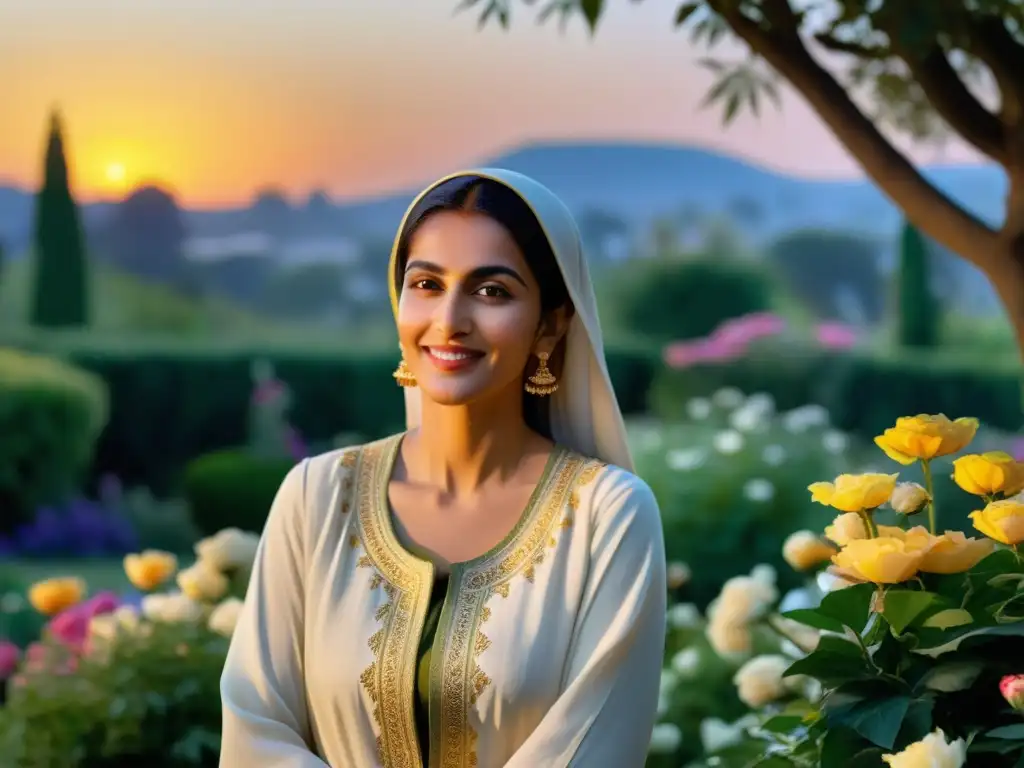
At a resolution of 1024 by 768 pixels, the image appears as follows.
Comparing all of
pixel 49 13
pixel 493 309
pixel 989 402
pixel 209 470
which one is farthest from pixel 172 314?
pixel 493 309

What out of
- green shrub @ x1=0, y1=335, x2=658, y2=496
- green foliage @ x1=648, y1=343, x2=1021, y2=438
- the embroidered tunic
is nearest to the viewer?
the embroidered tunic

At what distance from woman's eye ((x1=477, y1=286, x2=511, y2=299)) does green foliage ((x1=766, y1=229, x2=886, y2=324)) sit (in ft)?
26.1

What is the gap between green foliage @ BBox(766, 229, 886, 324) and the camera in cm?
978

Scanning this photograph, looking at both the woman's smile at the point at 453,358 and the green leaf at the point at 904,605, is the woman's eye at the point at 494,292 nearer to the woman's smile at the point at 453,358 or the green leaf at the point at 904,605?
the woman's smile at the point at 453,358

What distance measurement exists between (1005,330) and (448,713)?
327 inches

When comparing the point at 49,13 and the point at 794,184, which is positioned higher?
the point at 49,13

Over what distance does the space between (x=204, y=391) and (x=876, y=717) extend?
838 centimetres

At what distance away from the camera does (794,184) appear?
9836 millimetres

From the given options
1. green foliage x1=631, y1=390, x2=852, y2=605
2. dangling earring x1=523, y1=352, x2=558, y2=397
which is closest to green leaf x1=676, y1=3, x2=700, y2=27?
dangling earring x1=523, y1=352, x2=558, y2=397

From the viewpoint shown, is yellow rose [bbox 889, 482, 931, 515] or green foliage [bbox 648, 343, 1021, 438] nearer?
yellow rose [bbox 889, 482, 931, 515]

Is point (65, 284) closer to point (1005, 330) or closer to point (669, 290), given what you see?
point (669, 290)

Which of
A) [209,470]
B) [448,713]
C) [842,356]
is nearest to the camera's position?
[448,713]

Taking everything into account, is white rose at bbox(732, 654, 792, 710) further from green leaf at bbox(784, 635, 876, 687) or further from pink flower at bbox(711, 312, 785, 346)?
pink flower at bbox(711, 312, 785, 346)

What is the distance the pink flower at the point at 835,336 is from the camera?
960cm
